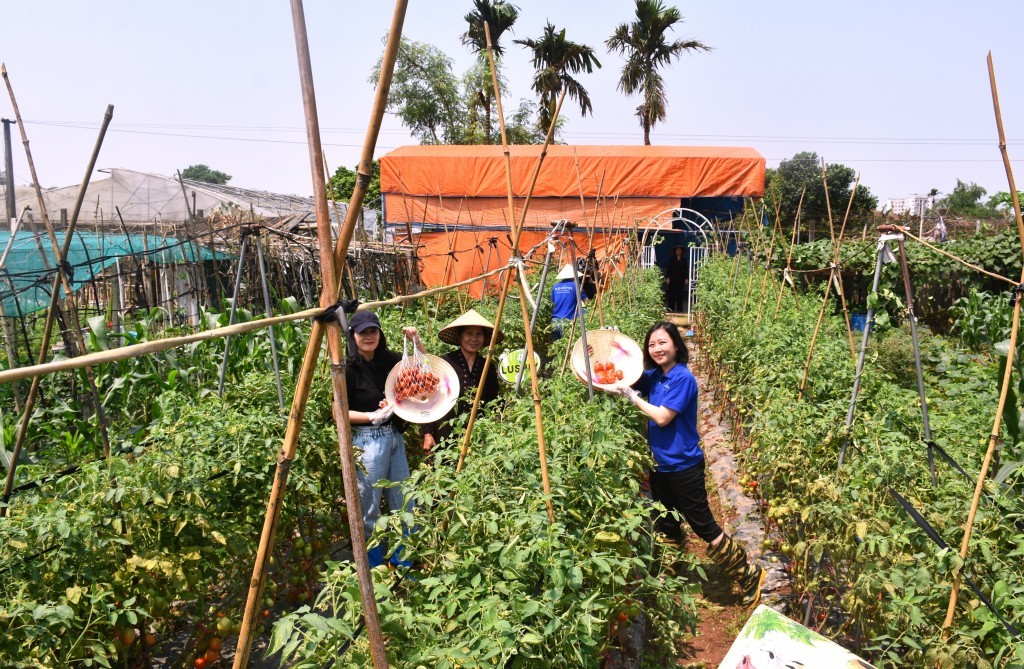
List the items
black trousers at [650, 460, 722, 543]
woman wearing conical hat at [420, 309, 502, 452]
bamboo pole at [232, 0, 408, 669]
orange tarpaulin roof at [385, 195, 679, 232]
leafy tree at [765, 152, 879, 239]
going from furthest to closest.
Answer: leafy tree at [765, 152, 879, 239]
orange tarpaulin roof at [385, 195, 679, 232]
woman wearing conical hat at [420, 309, 502, 452]
black trousers at [650, 460, 722, 543]
bamboo pole at [232, 0, 408, 669]

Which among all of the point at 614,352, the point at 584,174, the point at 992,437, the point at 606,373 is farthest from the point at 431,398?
the point at 584,174

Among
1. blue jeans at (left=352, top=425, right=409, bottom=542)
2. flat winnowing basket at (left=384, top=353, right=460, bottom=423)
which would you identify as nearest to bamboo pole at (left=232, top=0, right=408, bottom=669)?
blue jeans at (left=352, top=425, right=409, bottom=542)

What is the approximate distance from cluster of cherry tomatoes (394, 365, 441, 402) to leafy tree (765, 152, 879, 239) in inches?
859

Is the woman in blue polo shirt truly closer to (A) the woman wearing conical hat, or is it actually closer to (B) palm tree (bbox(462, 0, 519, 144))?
(A) the woman wearing conical hat

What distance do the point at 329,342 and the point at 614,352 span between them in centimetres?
286

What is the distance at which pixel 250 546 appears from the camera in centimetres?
307

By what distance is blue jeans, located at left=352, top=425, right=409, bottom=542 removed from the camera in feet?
11.7

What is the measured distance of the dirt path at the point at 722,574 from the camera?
3439mm

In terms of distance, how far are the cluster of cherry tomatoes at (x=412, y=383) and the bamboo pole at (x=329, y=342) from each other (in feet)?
7.20

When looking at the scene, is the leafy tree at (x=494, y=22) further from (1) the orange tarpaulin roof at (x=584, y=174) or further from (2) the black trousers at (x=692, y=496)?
(2) the black trousers at (x=692, y=496)

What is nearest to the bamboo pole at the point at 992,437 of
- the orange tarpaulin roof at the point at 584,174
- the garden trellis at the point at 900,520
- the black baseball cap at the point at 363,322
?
the garden trellis at the point at 900,520

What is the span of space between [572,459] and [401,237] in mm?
11899

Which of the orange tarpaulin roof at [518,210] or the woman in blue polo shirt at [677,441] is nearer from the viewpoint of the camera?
the woman in blue polo shirt at [677,441]

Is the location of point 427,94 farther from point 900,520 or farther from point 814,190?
point 900,520
